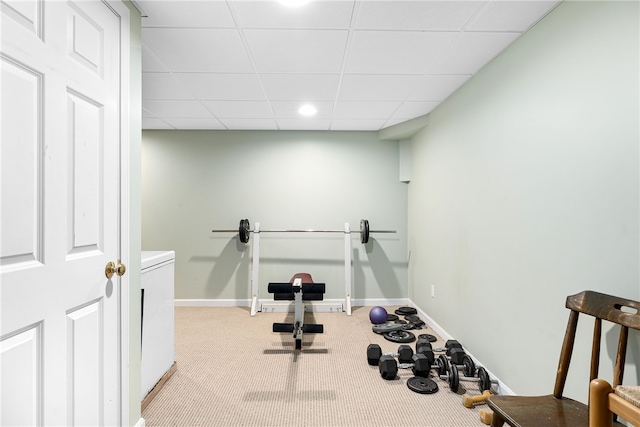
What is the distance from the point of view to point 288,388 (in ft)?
7.14

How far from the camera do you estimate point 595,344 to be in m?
1.25

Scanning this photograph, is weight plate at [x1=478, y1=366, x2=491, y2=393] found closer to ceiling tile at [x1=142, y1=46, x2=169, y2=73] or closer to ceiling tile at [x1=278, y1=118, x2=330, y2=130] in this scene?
ceiling tile at [x1=278, y1=118, x2=330, y2=130]

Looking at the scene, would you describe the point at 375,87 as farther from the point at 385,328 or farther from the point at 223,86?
the point at 385,328

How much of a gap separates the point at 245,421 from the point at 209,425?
0.65 ft

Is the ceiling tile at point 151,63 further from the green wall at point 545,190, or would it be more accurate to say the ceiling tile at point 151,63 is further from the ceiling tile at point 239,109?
the green wall at point 545,190

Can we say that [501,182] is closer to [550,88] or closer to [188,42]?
[550,88]

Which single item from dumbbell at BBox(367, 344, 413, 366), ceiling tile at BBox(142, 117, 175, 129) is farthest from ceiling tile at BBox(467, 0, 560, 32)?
ceiling tile at BBox(142, 117, 175, 129)

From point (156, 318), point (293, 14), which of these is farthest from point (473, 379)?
point (293, 14)

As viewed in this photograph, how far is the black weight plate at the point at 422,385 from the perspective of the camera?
6.95ft

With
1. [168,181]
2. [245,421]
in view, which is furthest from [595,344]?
[168,181]

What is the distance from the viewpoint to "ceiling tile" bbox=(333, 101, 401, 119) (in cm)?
310

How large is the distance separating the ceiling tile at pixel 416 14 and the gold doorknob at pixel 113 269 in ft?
5.64

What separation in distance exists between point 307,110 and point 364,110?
0.59 metres

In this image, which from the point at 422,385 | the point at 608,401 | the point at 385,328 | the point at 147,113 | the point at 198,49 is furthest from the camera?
the point at 147,113
